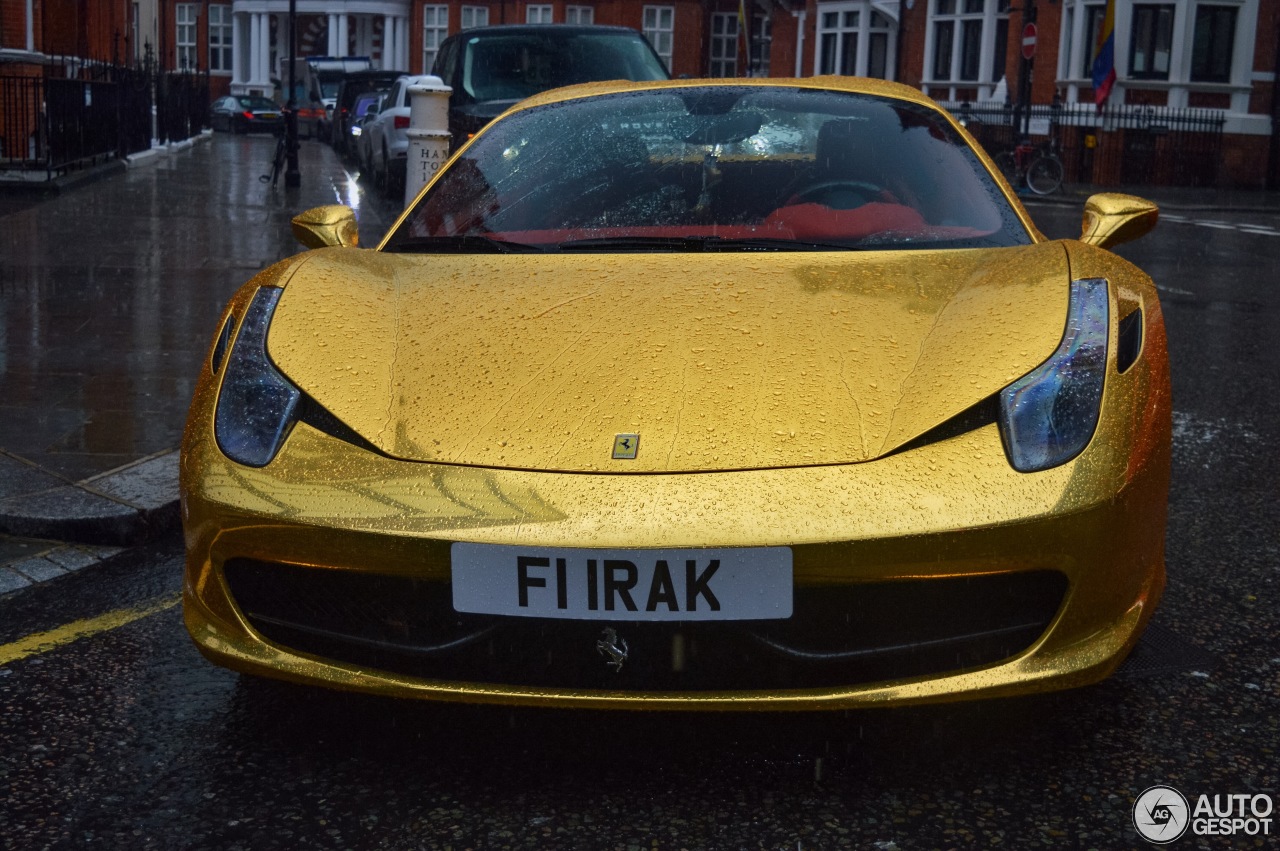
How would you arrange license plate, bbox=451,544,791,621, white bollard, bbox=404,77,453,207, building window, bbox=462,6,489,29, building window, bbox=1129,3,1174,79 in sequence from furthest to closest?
building window, bbox=462,6,489,29 → building window, bbox=1129,3,1174,79 → white bollard, bbox=404,77,453,207 → license plate, bbox=451,544,791,621

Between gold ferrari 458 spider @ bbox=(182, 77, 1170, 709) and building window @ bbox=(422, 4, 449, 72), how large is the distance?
5899 cm

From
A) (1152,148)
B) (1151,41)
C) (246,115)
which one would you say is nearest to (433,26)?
(246,115)

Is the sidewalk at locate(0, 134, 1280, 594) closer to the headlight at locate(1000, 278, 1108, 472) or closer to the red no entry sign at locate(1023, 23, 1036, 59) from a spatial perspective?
the headlight at locate(1000, 278, 1108, 472)

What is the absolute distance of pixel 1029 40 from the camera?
23062 millimetres

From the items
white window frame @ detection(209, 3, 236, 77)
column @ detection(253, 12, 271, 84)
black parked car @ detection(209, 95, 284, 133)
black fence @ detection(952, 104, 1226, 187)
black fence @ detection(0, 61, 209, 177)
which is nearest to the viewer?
black fence @ detection(0, 61, 209, 177)

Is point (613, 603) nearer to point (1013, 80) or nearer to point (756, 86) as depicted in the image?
point (756, 86)

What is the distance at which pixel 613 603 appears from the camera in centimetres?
238

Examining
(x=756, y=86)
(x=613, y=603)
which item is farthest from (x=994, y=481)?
(x=756, y=86)

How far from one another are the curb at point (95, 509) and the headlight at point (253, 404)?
5.06 ft

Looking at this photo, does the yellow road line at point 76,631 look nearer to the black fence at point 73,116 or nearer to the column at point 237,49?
the black fence at point 73,116

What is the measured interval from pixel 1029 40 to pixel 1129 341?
21.6 metres

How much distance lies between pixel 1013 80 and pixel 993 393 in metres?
32.5

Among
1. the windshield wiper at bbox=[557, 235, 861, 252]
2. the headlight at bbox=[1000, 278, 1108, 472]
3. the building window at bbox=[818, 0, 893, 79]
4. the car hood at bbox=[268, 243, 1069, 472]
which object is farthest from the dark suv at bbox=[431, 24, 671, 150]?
the building window at bbox=[818, 0, 893, 79]

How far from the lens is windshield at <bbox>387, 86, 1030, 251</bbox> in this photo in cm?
352
